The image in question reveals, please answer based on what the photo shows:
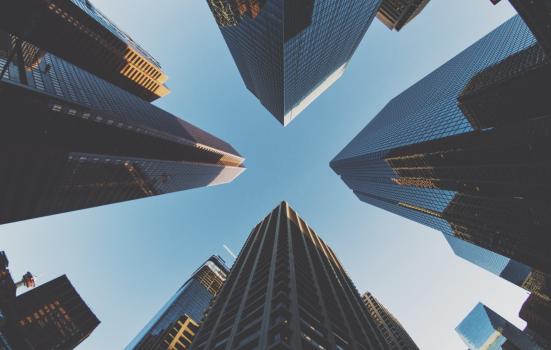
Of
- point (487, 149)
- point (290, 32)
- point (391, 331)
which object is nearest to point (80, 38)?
point (290, 32)

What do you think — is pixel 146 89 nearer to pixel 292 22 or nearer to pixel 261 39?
pixel 261 39

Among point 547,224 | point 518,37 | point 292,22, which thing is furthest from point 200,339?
point 518,37

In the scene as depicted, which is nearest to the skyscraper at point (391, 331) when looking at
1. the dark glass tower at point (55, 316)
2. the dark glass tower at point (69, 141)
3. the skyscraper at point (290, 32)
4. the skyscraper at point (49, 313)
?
the skyscraper at point (290, 32)

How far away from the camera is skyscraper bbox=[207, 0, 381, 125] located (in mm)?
71750

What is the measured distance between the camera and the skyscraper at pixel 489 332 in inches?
5610

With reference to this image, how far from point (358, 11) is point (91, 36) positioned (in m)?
99.3

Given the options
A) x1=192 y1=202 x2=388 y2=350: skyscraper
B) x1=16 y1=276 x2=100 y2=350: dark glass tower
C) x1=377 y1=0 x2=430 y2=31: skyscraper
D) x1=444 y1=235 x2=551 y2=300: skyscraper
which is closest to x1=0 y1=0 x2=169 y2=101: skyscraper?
x1=16 y1=276 x2=100 y2=350: dark glass tower

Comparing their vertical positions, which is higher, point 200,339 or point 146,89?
point 146,89

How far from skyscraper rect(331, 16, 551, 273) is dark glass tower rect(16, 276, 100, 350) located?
378 ft

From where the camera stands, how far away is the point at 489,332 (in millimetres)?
161375

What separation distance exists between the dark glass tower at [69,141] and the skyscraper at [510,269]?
14541cm

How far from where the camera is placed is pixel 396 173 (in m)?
110

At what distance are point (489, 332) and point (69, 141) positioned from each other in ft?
660

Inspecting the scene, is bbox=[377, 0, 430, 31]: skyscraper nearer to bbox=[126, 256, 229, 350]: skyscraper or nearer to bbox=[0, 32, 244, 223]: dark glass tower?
bbox=[0, 32, 244, 223]: dark glass tower
